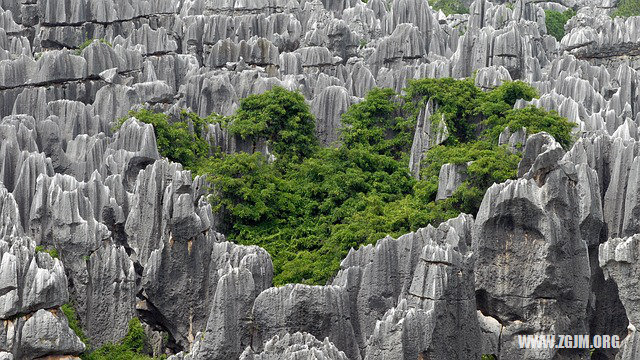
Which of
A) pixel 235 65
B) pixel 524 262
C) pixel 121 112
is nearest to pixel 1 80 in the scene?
pixel 121 112

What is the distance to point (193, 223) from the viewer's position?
125 ft

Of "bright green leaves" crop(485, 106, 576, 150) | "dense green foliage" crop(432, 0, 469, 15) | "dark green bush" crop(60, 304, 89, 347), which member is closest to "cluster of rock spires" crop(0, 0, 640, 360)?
"dark green bush" crop(60, 304, 89, 347)

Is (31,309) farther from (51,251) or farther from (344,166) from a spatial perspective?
(344,166)

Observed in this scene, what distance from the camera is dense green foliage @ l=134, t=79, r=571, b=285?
40594 millimetres

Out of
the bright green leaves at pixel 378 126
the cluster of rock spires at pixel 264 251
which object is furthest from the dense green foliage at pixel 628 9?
the bright green leaves at pixel 378 126

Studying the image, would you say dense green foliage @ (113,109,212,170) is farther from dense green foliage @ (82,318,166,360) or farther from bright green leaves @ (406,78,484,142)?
dense green foliage @ (82,318,166,360)

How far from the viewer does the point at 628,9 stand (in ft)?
255

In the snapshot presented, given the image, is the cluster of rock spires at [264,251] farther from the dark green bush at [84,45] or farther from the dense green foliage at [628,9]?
the dense green foliage at [628,9]

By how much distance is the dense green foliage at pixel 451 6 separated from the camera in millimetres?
79125

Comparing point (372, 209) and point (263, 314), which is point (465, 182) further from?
point (263, 314)

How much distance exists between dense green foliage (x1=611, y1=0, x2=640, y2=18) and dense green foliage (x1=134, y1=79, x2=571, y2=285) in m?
32.2

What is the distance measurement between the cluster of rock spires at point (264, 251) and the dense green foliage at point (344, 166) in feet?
2.34

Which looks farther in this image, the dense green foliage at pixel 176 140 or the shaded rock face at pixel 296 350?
the dense green foliage at pixel 176 140

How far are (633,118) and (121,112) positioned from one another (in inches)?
676
